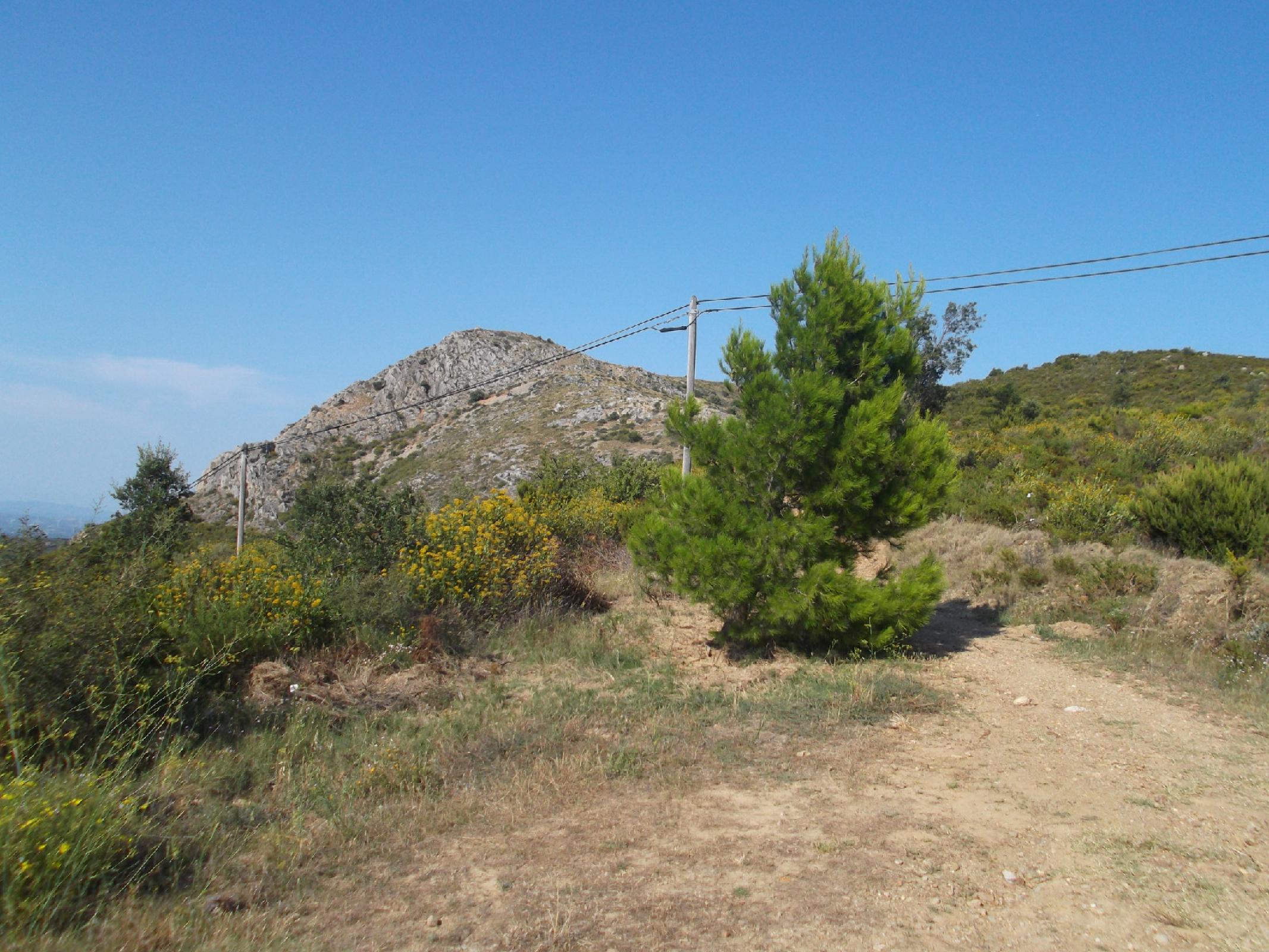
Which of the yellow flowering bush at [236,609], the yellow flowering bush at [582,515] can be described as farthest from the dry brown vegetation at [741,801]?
the yellow flowering bush at [582,515]

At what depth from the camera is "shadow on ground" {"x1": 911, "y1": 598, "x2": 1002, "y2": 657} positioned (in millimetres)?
9555

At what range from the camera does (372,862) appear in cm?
445

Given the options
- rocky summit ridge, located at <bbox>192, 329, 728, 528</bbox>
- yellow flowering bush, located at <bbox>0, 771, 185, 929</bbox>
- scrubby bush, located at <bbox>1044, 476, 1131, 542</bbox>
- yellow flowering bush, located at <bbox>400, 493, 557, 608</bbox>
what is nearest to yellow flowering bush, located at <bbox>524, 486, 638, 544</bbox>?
yellow flowering bush, located at <bbox>400, 493, 557, 608</bbox>

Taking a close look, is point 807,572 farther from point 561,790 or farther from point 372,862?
point 372,862

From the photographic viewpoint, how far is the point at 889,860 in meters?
4.36

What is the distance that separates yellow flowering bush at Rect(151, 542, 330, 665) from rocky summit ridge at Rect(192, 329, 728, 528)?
19.5 meters

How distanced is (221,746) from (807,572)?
557cm

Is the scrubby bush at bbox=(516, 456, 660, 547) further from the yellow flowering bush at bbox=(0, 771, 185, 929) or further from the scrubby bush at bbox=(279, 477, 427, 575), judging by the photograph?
the yellow flowering bush at bbox=(0, 771, 185, 929)

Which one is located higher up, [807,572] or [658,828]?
[807,572]

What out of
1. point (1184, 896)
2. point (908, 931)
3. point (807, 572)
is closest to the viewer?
point (908, 931)

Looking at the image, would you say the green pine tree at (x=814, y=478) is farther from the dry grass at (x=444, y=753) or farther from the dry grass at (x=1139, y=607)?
the dry grass at (x=1139, y=607)

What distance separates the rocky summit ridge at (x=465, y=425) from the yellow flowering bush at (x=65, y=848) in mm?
23831

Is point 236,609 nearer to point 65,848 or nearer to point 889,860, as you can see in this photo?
point 65,848

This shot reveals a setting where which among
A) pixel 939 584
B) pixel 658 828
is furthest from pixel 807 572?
pixel 658 828
